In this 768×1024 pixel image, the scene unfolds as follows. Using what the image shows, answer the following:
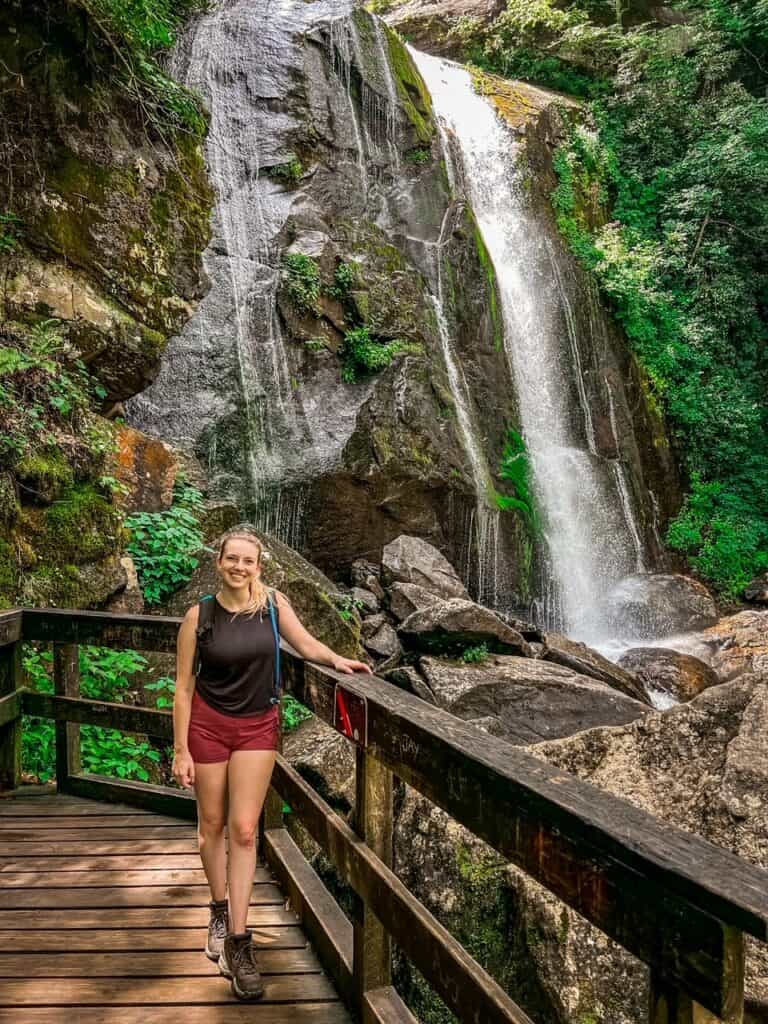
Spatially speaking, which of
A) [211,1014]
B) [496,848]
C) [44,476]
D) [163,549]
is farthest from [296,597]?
[496,848]

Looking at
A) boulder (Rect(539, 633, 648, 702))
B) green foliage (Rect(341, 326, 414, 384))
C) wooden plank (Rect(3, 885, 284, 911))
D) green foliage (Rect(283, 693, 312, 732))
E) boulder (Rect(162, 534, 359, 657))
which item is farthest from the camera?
green foliage (Rect(341, 326, 414, 384))

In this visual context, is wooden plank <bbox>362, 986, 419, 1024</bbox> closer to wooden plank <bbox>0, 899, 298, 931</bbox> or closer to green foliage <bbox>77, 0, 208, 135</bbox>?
wooden plank <bbox>0, 899, 298, 931</bbox>

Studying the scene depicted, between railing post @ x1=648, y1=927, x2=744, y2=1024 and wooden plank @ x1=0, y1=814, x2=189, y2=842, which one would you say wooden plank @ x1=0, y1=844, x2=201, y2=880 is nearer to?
wooden plank @ x1=0, y1=814, x2=189, y2=842

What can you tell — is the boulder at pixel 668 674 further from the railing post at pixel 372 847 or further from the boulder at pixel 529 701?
the railing post at pixel 372 847

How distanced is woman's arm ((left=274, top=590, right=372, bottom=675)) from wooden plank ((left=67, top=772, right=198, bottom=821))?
5.58ft

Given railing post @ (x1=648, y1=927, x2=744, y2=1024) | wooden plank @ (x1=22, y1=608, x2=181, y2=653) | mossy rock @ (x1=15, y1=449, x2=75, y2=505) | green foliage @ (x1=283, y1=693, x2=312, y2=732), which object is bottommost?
green foliage @ (x1=283, y1=693, x2=312, y2=732)

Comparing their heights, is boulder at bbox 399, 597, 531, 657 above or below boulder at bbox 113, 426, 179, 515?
below

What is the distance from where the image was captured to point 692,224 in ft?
64.1

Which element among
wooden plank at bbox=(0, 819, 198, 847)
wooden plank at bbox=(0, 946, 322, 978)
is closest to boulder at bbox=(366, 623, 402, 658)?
wooden plank at bbox=(0, 819, 198, 847)

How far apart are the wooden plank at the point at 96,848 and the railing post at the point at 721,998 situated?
2.83 m

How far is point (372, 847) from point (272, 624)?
2.62ft

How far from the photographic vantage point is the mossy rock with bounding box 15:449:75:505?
623 centimetres

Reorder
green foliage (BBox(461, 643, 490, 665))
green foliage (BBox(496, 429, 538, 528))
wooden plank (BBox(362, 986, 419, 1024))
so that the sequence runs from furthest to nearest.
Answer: green foliage (BBox(496, 429, 538, 528)) → green foliage (BBox(461, 643, 490, 665)) → wooden plank (BBox(362, 986, 419, 1024))

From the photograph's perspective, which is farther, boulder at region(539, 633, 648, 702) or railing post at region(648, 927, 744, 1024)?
boulder at region(539, 633, 648, 702)
